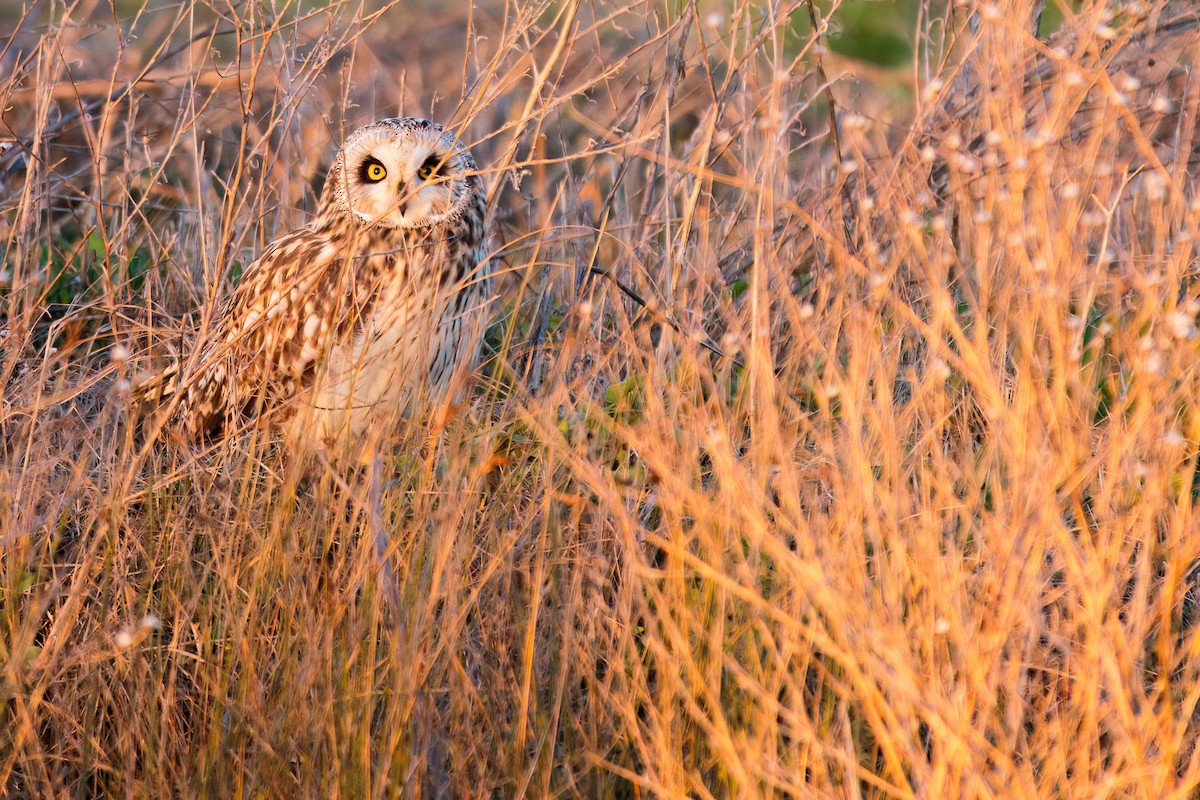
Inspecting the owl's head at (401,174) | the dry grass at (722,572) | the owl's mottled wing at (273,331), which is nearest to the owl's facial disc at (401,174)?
the owl's head at (401,174)

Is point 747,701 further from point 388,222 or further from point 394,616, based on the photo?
point 388,222

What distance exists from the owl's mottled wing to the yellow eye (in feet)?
0.61

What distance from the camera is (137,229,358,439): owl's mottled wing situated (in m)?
3.13

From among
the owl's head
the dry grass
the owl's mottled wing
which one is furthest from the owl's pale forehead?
the dry grass

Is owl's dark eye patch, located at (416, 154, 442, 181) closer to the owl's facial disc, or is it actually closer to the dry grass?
the owl's facial disc

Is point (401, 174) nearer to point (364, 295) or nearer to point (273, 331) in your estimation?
point (364, 295)

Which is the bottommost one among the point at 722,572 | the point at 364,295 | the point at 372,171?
the point at 722,572

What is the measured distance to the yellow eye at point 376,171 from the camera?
10.5ft

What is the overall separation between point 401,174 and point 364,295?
11.5 inches

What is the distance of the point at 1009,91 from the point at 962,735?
959mm

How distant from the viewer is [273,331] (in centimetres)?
320

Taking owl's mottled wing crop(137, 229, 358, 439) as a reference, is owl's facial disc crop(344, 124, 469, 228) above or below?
above

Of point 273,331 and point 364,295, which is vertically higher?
point 364,295

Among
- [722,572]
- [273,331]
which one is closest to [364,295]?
[273,331]
